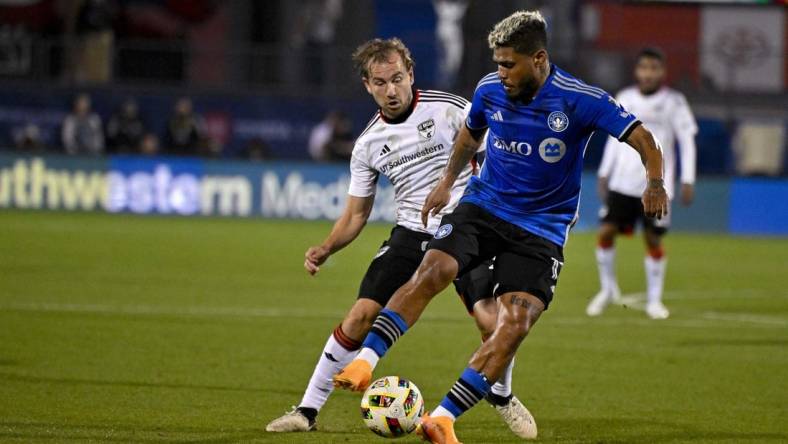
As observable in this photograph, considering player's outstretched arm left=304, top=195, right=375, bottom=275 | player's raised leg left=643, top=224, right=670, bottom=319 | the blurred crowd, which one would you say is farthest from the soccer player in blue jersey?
the blurred crowd

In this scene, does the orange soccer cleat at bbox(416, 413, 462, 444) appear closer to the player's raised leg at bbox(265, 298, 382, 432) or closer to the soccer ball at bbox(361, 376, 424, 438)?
the soccer ball at bbox(361, 376, 424, 438)

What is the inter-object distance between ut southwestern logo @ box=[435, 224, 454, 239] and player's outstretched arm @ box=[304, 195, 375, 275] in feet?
2.43

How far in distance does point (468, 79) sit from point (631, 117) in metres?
21.3

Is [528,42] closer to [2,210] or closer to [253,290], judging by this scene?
[253,290]

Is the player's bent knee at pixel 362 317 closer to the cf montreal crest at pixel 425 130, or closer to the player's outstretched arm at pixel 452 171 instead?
the player's outstretched arm at pixel 452 171

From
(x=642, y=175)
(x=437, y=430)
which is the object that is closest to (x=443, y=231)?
(x=437, y=430)

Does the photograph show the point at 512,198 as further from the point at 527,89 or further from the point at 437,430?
the point at 437,430

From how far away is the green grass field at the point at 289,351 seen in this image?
7.69 metres

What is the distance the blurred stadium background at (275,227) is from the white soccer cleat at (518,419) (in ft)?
0.30

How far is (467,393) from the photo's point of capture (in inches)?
258

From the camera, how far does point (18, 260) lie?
56.2ft

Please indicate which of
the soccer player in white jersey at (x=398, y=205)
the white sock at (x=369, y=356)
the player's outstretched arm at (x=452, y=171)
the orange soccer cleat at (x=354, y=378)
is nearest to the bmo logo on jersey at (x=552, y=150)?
the player's outstretched arm at (x=452, y=171)

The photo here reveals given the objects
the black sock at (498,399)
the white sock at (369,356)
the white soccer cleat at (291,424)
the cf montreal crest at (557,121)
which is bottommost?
the white soccer cleat at (291,424)

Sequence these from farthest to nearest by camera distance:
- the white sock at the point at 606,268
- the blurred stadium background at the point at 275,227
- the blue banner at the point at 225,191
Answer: the blue banner at the point at 225,191
the white sock at the point at 606,268
the blurred stadium background at the point at 275,227
